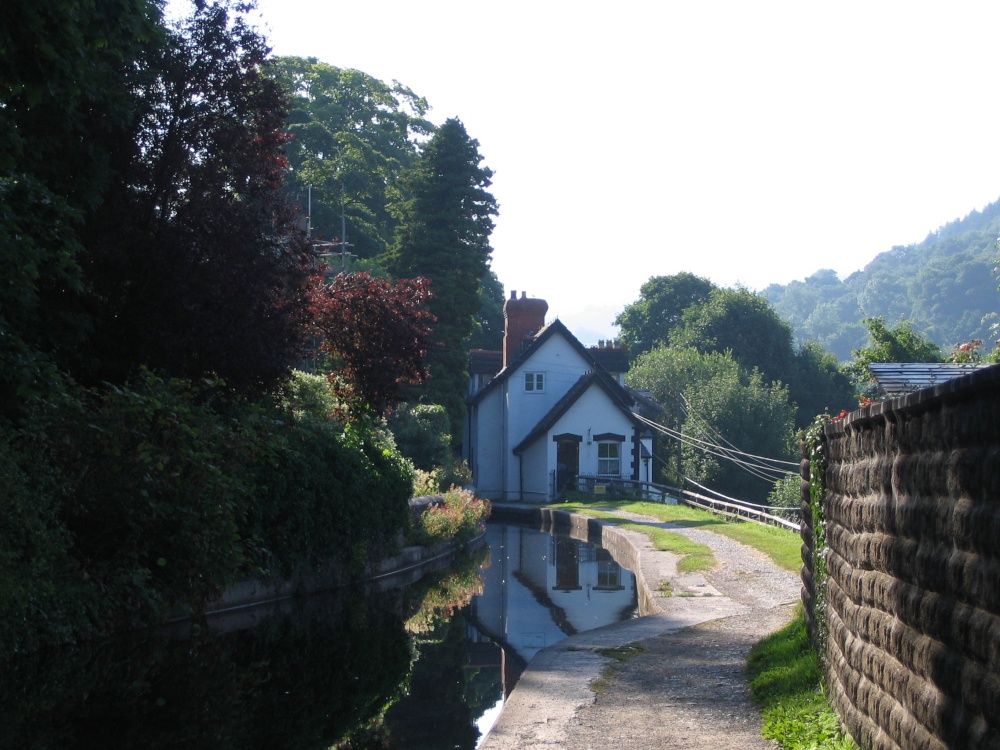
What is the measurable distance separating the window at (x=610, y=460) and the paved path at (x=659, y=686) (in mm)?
35469

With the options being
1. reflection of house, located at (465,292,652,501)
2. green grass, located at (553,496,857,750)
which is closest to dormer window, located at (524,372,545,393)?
reflection of house, located at (465,292,652,501)

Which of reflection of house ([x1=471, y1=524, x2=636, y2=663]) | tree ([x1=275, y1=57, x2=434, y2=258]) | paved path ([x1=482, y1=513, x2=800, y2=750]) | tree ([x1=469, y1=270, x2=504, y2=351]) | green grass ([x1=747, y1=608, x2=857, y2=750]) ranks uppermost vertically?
tree ([x1=275, y1=57, x2=434, y2=258])

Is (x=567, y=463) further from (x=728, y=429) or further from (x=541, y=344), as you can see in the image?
(x=728, y=429)

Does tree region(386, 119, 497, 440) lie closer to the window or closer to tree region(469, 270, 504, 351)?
the window

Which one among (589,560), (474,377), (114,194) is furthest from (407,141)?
(114,194)

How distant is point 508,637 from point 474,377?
147ft

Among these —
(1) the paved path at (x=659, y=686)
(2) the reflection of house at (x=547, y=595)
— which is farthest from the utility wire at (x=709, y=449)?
(1) the paved path at (x=659, y=686)

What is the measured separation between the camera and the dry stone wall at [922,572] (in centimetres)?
475

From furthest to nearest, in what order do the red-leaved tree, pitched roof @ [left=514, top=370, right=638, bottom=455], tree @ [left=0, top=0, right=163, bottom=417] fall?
pitched roof @ [left=514, top=370, right=638, bottom=455] < the red-leaved tree < tree @ [left=0, top=0, right=163, bottom=417]

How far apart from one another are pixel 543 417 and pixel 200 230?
1581 inches

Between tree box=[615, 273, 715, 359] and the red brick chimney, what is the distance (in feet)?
109

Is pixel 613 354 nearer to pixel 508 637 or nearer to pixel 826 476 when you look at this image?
pixel 508 637

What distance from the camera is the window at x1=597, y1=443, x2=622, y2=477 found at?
5359 centimetres

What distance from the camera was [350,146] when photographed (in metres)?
59.4
